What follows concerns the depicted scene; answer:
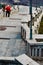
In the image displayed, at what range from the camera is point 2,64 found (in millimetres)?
7555

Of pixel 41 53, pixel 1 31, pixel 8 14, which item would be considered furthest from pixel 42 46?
pixel 8 14

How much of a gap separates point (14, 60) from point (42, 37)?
2040 mm

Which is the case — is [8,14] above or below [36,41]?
below

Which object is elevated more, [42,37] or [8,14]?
[42,37]

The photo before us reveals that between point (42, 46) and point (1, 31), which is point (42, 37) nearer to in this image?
point (42, 46)

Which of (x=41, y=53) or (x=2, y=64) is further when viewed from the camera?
(x=41, y=53)

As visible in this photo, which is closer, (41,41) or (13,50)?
(41,41)

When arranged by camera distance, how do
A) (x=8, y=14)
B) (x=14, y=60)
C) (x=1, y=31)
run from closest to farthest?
(x=14, y=60)
(x=1, y=31)
(x=8, y=14)

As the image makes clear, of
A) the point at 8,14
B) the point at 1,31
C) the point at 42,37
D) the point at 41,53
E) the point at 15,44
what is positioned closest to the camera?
the point at 41,53

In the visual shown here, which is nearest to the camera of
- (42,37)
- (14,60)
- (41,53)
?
(14,60)

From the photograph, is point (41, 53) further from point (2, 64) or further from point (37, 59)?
point (2, 64)

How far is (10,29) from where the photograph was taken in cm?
1389

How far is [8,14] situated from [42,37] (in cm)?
1119

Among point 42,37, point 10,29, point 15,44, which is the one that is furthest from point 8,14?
point 42,37
